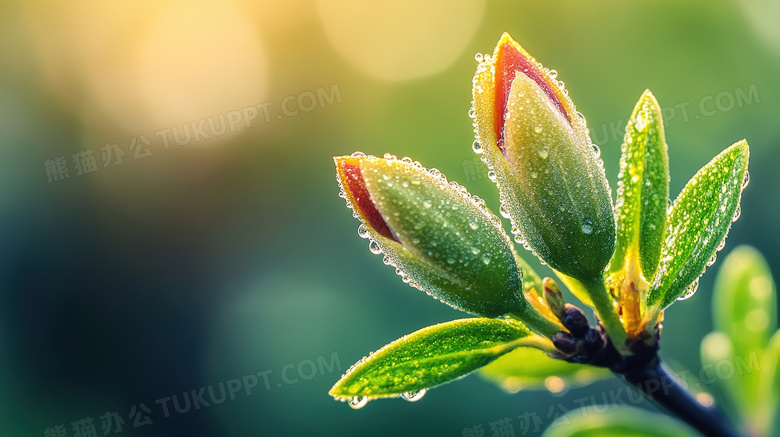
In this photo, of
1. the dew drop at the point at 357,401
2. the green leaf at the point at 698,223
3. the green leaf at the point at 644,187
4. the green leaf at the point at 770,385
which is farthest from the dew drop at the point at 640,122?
the green leaf at the point at 770,385

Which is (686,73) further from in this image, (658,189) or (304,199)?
(658,189)

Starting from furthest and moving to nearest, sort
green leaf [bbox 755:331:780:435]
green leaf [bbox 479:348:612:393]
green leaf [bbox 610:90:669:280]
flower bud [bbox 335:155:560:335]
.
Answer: green leaf [bbox 755:331:780:435] → green leaf [bbox 479:348:612:393] → green leaf [bbox 610:90:669:280] → flower bud [bbox 335:155:560:335]

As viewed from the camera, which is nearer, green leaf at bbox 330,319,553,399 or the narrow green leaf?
green leaf at bbox 330,319,553,399

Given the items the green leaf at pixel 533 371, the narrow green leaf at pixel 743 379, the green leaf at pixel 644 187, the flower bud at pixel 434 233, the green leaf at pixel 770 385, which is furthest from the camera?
the narrow green leaf at pixel 743 379

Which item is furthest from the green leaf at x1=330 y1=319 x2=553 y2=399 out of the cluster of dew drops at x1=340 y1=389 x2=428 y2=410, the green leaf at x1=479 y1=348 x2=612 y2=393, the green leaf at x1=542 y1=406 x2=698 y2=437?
the green leaf at x1=542 y1=406 x2=698 y2=437

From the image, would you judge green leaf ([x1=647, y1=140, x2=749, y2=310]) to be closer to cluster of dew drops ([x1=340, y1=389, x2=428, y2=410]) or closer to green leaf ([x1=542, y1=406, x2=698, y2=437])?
cluster of dew drops ([x1=340, y1=389, x2=428, y2=410])

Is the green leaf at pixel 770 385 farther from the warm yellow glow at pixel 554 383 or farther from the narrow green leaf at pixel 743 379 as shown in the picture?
the warm yellow glow at pixel 554 383

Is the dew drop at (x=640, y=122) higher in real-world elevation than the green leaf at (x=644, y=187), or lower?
higher
